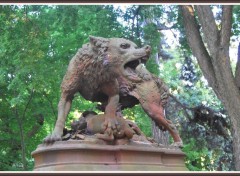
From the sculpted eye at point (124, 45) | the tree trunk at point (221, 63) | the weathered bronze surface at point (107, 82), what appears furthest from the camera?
the tree trunk at point (221, 63)

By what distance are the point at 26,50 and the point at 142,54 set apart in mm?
6653

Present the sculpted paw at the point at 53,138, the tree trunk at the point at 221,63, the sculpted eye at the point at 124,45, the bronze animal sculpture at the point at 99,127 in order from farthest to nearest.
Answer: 1. the tree trunk at the point at 221,63
2. the sculpted eye at the point at 124,45
3. the bronze animal sculpture at the point at 99,127
4. the sculpted paw at the point at 53,138

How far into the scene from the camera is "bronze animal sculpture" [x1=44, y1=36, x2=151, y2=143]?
7055 mm

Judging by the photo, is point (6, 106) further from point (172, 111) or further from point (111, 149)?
point (111, 149)

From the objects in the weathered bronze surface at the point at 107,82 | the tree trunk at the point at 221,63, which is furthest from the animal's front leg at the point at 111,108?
the tree trunk at the point at 221,63

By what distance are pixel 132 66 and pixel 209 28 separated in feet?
14.9

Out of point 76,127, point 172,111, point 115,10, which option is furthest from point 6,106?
point 76,127

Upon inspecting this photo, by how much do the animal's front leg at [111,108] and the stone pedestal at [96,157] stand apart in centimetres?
29

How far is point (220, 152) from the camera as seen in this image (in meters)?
18.8

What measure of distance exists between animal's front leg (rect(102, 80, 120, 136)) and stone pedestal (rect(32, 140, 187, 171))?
0.95ft

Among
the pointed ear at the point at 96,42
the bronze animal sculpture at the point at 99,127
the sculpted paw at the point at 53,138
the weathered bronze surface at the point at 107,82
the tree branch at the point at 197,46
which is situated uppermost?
the tree branch at the point at 197,46

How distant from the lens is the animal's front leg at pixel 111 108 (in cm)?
698

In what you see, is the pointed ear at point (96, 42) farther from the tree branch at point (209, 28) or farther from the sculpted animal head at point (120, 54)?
the tree branch at point (209, 28)

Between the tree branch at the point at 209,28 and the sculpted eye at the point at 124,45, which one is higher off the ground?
the tree branch at the point at 209,28
